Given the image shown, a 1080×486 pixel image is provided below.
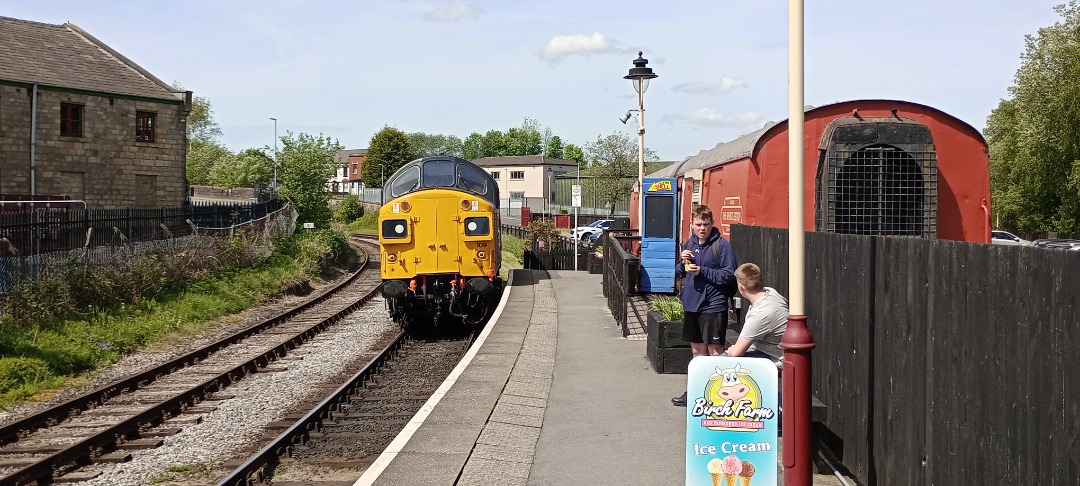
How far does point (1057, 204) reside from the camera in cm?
4978

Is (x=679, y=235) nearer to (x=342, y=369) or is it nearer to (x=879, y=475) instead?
(x=342, y=369)

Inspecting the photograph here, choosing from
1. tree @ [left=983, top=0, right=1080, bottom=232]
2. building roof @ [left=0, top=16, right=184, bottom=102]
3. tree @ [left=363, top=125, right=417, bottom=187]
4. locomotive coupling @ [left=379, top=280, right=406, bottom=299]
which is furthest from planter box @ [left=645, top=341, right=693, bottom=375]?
tree @ [left=363, top=125, right=417, bottom=187]

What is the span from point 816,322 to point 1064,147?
139 feet

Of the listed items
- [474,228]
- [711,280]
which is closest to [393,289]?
[474,228]

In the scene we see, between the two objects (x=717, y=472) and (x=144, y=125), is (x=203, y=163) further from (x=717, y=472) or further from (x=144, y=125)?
(x=717, y=472)

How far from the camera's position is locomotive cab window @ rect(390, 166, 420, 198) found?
1693cm

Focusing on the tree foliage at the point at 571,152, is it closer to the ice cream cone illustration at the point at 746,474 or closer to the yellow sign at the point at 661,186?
the yellow sign at the point at 661,186

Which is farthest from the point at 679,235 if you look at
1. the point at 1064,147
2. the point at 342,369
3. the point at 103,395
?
the point at 1064,147

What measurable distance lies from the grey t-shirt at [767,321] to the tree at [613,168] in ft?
204

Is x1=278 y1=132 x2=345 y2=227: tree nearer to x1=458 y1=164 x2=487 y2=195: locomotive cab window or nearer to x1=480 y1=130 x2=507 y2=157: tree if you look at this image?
x1=458 y1=164 x2=487 y2=195: locomotive cab window

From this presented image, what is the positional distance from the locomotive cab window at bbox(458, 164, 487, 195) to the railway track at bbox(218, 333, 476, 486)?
3548 millimetres

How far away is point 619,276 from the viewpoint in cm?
1524

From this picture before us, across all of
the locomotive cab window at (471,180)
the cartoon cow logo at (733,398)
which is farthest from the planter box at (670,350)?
the locomotive cab window at (471,180)

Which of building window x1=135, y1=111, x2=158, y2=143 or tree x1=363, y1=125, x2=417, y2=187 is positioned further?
tree x1=363, y1=125, x2=417, y2=187
